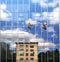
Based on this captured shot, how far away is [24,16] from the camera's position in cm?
6506

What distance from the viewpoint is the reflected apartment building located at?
64375 mm

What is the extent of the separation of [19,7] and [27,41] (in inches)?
158

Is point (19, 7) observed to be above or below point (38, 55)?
above

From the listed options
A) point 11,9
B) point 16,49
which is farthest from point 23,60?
point 11,9

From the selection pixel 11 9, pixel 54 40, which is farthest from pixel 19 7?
pixel 54 40

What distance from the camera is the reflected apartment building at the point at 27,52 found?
211 ft

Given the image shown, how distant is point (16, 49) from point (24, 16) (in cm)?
383

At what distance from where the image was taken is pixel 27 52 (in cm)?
6456

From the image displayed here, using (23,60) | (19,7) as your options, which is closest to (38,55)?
(23,60)

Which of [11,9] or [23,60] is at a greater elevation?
[11,9]

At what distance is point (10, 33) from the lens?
64875mm

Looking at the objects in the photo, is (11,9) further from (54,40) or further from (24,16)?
(54,40)

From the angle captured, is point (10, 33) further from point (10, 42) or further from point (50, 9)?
point (50, 9)

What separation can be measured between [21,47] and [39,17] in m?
3.95
